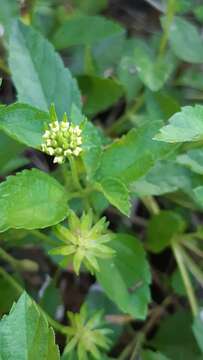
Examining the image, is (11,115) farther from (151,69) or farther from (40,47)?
(151,69)

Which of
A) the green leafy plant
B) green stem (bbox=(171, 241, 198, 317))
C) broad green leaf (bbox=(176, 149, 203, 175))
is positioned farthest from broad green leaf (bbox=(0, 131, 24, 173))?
green stem (bbox=(171, 241, 198, 317))

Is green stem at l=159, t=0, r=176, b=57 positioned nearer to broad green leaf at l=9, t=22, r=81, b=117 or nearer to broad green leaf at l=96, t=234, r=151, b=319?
broad green leaf at l=9, t=22, r=81, b=117

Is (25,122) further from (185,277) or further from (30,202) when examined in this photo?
(185,277)

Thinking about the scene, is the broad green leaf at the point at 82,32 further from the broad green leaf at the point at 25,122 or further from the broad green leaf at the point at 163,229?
the broad green leaf at the point at 25,122

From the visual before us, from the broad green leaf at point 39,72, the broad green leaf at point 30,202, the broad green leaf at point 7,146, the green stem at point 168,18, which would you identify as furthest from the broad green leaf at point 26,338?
the green stem at point 168,18

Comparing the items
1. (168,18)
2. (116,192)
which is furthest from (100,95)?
(116,192)
